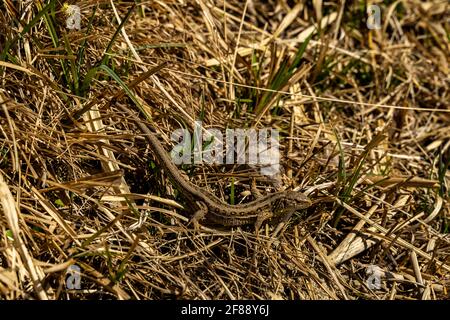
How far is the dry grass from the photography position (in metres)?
4.00

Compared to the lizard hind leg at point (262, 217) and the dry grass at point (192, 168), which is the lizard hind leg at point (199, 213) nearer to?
the dry grass at point (192, 168)

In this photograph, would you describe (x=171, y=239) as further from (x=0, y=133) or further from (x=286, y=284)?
(x=0, y=133)

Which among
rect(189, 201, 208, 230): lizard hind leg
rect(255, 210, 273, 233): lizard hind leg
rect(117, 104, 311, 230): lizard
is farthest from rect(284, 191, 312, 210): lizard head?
rect(189, 201, 208, 230): lizard hind leg

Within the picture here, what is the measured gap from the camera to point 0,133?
13.5 feet

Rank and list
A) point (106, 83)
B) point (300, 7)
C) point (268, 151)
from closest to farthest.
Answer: point (106, 83) → point (268, 151) → point (300, 7)

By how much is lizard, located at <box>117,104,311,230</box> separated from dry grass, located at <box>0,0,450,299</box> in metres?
0.08

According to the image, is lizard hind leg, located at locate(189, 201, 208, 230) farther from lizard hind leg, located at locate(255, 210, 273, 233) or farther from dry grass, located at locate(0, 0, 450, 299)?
lizard hind leg, located at locate(255, 210, 273, 233)

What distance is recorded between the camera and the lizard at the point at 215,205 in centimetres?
438

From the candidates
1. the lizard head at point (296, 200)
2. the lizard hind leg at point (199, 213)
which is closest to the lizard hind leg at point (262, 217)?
the lizard head at point (296, 200)

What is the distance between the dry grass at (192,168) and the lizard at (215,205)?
3.3 inches

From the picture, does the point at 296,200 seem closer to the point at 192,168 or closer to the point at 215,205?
the point at 215,205

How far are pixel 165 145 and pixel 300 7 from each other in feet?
7.55

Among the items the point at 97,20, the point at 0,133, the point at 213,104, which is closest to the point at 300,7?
the point at 213,104
